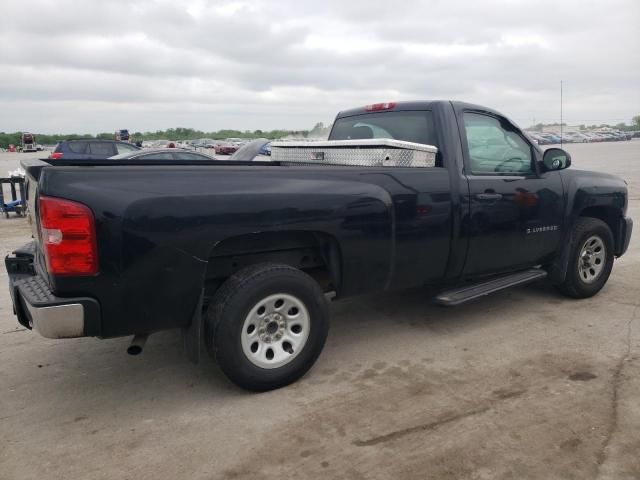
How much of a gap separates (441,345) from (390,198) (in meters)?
1.31

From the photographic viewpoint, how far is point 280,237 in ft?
11.9

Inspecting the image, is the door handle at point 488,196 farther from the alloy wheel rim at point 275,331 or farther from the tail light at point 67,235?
the tail light at point 67,235

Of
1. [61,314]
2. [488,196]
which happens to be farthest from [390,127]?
[61,314]

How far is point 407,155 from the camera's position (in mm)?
4047

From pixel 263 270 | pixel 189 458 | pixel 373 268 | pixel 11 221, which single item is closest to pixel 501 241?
pixel 373 268

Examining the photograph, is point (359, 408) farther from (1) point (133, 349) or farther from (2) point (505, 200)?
(2) point (505, 200)

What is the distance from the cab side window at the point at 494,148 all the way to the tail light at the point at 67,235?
116 inches

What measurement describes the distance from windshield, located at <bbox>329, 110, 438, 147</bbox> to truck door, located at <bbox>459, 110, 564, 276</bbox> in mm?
295

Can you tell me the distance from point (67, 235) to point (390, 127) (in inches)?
118

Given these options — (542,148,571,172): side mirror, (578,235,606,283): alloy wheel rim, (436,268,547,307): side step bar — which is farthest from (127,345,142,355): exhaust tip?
(578,235,606,283): alloy wheel rim

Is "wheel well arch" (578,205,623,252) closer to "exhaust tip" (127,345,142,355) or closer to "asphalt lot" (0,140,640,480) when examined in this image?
"asphalt lot" (0,140,640,480)

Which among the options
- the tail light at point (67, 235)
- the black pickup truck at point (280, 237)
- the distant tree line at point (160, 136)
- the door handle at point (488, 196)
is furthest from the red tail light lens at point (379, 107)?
the distant tree line at point (160, 136)

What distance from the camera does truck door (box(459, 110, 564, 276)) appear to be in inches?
173

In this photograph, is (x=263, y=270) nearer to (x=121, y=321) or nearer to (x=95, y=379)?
(x=121, y=321)
